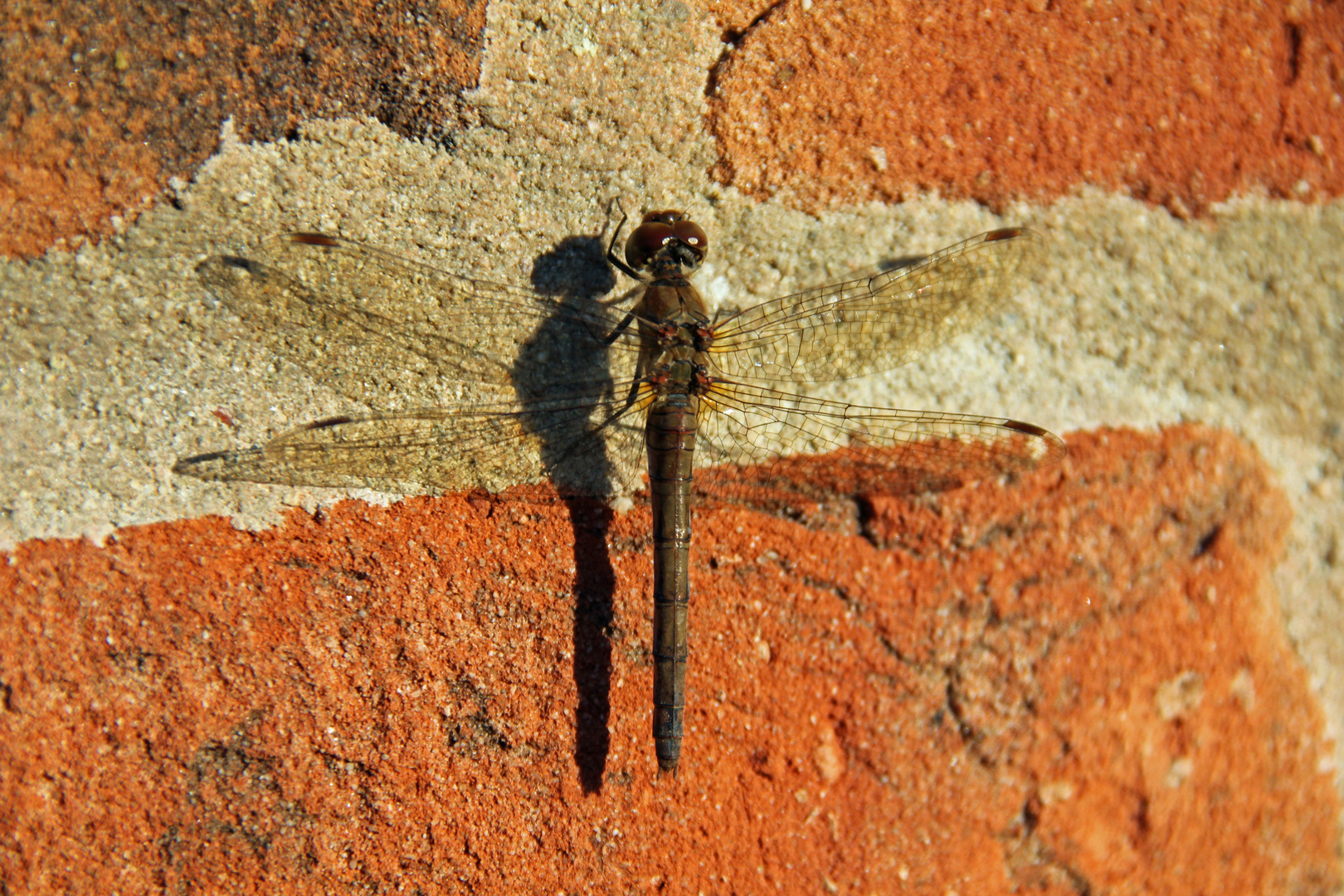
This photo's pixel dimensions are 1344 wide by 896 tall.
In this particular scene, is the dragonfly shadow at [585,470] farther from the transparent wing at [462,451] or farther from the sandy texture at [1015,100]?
the sandy texture at [1015,100]

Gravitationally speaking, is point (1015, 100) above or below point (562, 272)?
above

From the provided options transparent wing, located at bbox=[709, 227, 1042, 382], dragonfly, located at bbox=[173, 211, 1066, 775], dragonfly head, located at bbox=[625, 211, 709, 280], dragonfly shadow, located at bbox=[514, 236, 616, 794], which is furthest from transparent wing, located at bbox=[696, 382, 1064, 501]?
dragonfly head, located at bbox=[625, 211, 709, 280]

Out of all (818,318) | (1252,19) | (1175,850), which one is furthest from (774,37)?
(1175,850)

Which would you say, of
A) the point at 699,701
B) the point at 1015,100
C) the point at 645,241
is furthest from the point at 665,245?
the point at 699,701

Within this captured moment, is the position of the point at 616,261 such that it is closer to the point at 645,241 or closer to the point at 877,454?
the point at 645,241

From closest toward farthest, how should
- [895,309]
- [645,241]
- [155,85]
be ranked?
[155,85]
[645,241]
[895,309]

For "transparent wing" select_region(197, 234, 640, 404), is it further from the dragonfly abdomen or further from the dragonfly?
the dragonfly abdomen

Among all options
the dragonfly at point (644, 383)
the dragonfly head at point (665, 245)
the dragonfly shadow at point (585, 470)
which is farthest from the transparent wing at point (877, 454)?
the dragonfly head at point (665, 245)

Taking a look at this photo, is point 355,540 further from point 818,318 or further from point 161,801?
point 818,318
